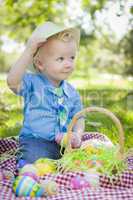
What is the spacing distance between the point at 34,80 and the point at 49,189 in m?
1.05

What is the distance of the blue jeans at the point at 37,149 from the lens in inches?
127

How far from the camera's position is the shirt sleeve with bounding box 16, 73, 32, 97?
3.41 metres

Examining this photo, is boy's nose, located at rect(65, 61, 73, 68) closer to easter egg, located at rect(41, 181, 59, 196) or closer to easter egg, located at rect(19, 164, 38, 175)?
easter egg, located at rect(19, 164, 38, 175)

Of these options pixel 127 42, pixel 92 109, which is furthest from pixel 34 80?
pixel 127 42

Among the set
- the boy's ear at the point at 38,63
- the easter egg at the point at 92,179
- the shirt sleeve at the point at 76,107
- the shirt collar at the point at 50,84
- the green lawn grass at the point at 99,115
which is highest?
the boy's ear at the point at 38,63

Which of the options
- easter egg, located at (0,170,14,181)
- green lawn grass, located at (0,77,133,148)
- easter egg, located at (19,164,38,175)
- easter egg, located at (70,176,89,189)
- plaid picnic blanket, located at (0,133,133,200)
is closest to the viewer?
plaid picnic blanket, located at (0,133,133,200)

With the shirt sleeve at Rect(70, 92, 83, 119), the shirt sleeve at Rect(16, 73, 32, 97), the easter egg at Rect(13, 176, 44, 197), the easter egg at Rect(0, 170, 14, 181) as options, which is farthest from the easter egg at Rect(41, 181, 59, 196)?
the shirt sleeve at Rect(70, 92, 83, 119)

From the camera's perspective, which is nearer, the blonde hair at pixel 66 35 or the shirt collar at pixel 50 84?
the blonde hair at pixel 66 35

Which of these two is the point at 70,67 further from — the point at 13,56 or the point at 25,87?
the point at 13,56

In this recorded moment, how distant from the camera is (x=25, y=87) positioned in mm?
3453

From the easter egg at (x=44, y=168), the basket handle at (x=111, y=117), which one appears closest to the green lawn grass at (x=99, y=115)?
the basket handle at (x=111, y=117)

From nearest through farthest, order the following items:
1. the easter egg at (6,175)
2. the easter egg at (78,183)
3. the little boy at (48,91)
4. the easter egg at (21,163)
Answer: the easter egg at (78,183) < the easter egg at (6,175) < the easter egg at (21,163) < the little boy at (48,91)

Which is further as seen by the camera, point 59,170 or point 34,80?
point 34,80

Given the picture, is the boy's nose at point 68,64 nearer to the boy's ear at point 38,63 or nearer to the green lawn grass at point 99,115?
the boy's ear at point 38,63
